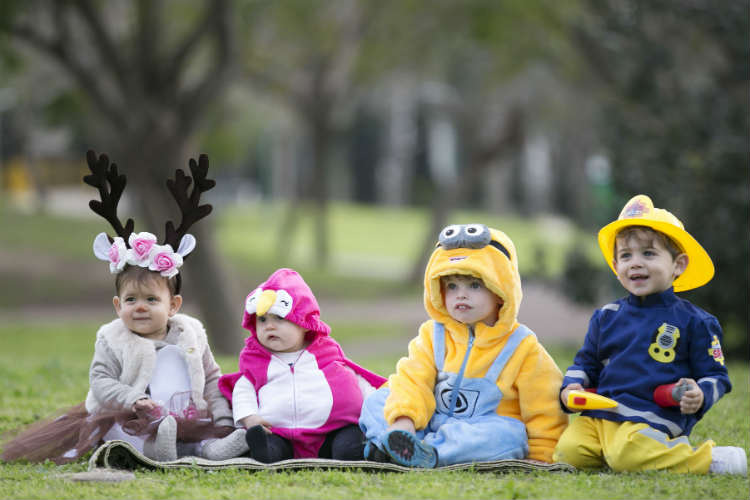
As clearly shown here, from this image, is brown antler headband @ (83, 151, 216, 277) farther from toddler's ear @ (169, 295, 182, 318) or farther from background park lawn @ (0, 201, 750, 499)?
background park lawn @ (0, 201, 750, 499)

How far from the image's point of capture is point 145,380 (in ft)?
15.6

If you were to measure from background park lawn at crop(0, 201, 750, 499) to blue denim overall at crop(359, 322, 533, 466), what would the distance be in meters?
0.18

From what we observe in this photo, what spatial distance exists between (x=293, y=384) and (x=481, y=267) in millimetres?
1084

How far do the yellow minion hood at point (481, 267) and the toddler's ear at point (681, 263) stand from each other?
2.39 ft

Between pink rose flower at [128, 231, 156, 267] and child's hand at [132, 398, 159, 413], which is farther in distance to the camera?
pink rose flower at [128, 231, 156, 267]

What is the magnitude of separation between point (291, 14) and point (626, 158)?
10.2 metres

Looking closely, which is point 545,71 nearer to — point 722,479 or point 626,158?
point 626,158

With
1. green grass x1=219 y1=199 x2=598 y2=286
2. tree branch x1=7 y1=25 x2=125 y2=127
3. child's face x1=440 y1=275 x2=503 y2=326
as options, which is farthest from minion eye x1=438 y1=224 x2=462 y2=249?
green grass x1=219 y1=199 x2=598 y2=286

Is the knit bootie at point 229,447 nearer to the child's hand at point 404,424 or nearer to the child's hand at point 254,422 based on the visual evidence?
the child's hand at point 254,422

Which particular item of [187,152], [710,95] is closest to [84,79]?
[187,152]

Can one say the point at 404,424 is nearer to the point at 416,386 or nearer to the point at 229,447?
the point at 416,386

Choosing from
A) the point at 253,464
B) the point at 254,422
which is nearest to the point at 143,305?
the point at 254,422

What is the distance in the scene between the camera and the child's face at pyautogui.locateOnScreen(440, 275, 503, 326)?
4547mm

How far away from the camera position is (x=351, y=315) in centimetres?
1814
